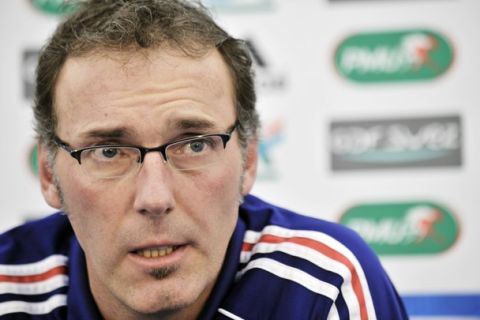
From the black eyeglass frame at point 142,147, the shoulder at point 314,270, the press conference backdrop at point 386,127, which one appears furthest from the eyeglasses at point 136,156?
the press conference backdrop at point 386,127

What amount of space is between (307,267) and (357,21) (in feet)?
4.57

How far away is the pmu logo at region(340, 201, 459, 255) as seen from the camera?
229cm

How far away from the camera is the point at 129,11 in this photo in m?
1.19

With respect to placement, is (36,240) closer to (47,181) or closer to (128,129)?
(47,181)

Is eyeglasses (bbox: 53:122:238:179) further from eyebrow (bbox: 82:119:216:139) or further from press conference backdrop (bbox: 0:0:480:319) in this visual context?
press conference backdrop (bbox: 0:0:480:319)

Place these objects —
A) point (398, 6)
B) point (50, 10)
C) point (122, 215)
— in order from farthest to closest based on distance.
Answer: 1. point (50, 10)
2. point (398, 6)
3. point (122, 215)

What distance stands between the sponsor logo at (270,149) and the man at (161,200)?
3.12 ft

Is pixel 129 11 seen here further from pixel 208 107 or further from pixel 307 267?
pixel 307 267

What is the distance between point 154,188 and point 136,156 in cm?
9

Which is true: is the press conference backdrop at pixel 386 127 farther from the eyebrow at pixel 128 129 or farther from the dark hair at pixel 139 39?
the eyebrow at pixel 128 129

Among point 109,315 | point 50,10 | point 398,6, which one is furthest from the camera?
point 50,10

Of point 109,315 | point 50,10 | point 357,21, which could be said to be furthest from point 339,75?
point 109,315

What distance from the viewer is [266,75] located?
7.70 feet

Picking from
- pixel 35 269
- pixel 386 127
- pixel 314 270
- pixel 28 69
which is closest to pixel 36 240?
pixel 35 269
